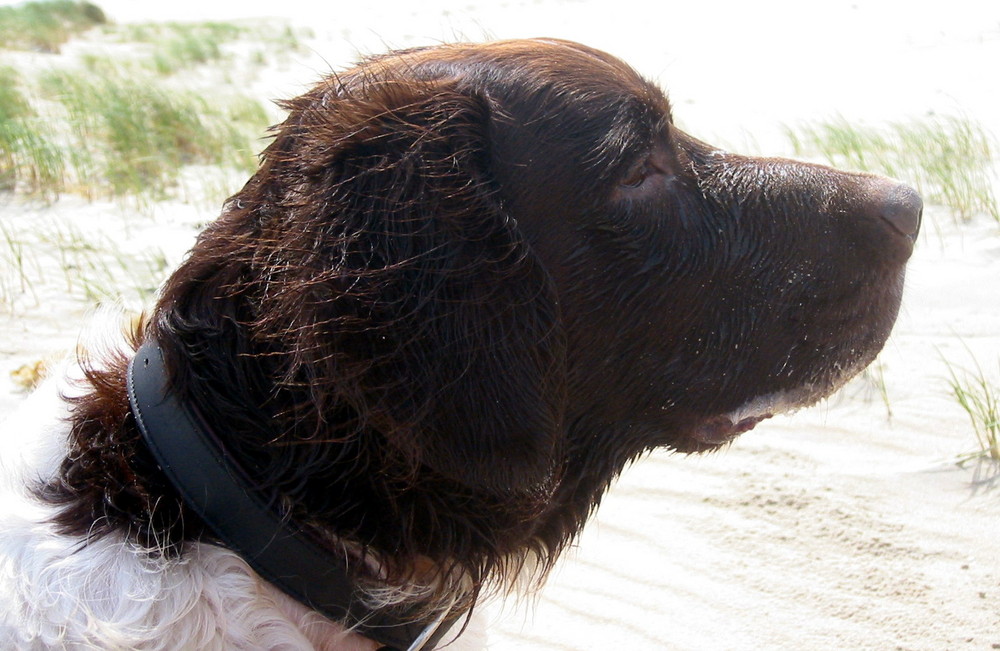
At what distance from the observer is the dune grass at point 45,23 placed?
15125 mm

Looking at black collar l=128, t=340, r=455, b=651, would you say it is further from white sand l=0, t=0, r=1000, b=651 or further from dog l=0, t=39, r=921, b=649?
white sand l=0, t=0, r=1000, b=651

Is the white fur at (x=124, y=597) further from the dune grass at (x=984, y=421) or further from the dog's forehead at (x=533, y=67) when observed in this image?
the dune grass at (x=984, y=421)

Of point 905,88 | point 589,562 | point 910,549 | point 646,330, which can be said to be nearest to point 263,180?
point 646,330

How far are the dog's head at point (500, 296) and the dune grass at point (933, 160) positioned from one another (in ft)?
10.9

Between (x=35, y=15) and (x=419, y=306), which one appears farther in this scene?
(x=35, y=15)

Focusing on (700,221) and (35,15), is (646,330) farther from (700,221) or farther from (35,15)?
(35,15)

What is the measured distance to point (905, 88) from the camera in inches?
369

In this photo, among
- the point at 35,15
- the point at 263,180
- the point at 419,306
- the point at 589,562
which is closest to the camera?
the point at 419,306

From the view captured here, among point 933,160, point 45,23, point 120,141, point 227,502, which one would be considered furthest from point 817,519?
point 45,23

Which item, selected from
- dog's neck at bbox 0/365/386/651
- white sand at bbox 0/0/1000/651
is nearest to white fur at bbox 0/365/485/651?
dog's neck at bbox 0/365/386/651

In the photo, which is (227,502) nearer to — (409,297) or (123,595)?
(123,595)

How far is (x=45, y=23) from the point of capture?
17.7 m

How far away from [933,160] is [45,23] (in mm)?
16775

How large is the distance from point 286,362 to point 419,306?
25 centimetres
